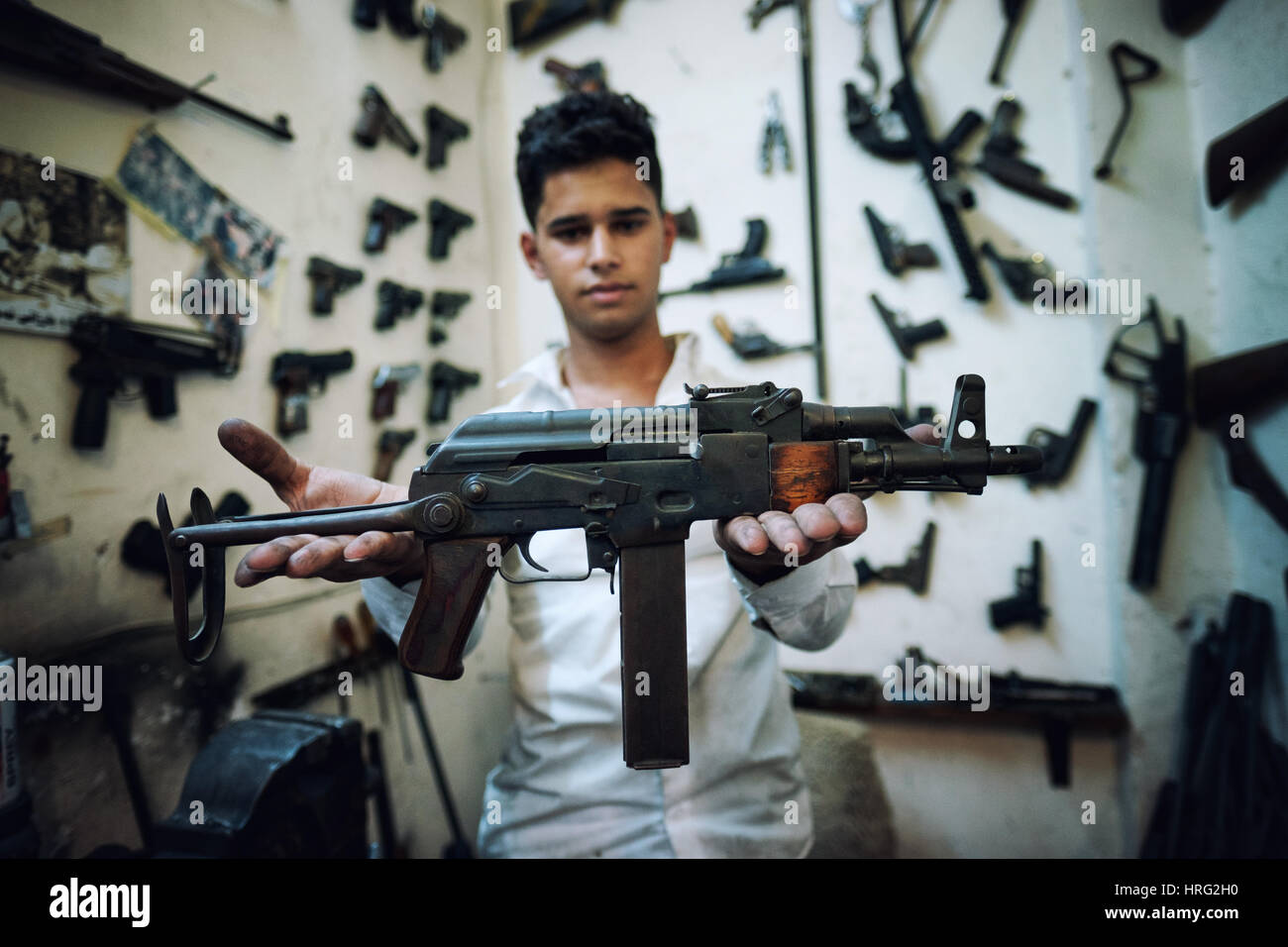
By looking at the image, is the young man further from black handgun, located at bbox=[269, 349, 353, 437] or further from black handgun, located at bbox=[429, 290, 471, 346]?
black handgun, located at bbox=[429, 290, 471, 346]

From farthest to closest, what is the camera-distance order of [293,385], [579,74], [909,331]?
[579,74] → [909,331] → [293,385]

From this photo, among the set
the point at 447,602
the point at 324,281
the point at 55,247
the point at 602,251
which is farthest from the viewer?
the point at 324,281

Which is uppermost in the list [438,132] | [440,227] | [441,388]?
[438,132]

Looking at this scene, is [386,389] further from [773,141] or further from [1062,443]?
[1062,443]

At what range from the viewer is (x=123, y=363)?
1429mm

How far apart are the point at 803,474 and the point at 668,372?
785mm

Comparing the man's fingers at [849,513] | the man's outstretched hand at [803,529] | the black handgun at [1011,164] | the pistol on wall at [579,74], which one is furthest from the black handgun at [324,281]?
the black handgun at [1011,164]

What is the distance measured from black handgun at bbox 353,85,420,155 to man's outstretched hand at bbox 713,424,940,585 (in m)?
2.09

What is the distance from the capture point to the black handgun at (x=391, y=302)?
226 cm

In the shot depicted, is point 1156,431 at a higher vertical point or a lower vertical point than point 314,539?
higher

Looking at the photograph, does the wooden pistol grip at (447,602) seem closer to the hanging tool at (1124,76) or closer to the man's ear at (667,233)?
the man's ear at (667,233)

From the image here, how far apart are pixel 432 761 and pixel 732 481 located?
1.86 m

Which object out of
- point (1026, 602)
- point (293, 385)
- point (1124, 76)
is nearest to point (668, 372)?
point (293, 385)
